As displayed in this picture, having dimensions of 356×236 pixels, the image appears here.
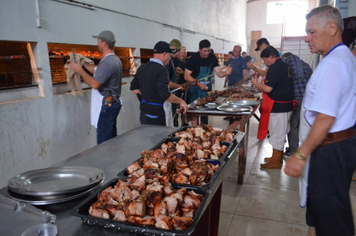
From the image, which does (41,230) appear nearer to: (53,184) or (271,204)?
(53,184)

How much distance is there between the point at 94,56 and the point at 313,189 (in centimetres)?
377

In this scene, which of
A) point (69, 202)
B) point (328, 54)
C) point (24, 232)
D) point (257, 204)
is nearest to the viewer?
point (24, 232)

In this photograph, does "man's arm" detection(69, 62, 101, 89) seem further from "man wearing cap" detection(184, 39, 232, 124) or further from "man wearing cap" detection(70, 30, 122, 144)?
"man wearing cap" detection(184, 39, 232, 124)

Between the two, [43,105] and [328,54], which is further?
[43,105]

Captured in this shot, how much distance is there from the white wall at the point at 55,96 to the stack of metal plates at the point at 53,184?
1.79 m

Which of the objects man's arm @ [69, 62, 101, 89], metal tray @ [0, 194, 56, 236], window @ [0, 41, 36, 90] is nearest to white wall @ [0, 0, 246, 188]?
window @ [0, 41, 36, 90]

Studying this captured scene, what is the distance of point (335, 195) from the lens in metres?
1.63

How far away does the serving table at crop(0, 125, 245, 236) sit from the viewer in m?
1.01

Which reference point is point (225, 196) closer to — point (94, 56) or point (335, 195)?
point (335, 195)

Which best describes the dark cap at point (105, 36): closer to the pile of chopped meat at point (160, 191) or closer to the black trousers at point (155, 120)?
the black trousers at point (155, 120)

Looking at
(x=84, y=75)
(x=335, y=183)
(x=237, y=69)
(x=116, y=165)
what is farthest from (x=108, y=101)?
(x=237, y=69)

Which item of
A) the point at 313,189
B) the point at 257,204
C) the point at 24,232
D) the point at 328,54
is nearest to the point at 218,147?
the point at 313,189

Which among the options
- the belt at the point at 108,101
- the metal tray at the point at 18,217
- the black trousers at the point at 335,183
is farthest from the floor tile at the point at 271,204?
the metal tray at the point at 18,217

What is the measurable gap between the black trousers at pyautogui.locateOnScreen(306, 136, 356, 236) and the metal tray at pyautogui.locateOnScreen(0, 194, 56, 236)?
1.54 m
